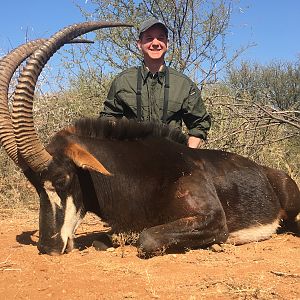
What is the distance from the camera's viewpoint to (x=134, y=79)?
235 inches

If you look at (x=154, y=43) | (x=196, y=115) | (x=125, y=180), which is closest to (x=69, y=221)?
(x=125, y=180)

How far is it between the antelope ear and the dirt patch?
0.78 m

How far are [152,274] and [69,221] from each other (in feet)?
3.62

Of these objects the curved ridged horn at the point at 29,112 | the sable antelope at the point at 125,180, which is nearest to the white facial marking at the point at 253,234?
the sable antelope at the point at 125,180

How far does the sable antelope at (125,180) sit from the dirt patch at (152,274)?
8.5 inches

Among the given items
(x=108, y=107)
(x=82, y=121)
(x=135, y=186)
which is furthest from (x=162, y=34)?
(x=135, y=186)

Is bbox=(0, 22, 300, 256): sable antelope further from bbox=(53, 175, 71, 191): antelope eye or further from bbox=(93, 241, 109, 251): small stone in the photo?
bbox=(93, 241, 109, 251): small stone

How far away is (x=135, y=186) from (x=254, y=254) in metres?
Answer: 1.26

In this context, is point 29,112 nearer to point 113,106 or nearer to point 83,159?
point 83,159

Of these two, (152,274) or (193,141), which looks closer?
(152,274)

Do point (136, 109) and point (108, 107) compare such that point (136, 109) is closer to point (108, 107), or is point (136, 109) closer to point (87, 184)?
point (108, 107)

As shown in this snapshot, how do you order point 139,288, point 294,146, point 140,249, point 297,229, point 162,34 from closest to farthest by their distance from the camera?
point 139,288 → point 140,249 → point 297,229 → point 162,34 → point 294,146

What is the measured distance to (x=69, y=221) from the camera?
171 inches

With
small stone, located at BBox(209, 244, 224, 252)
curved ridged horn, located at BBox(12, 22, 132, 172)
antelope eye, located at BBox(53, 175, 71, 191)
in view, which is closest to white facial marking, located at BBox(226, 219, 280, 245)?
small stone, located at BBox(209, 244, 224, 252)
